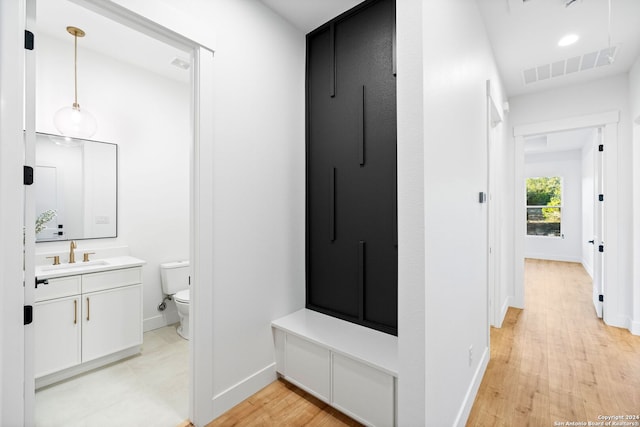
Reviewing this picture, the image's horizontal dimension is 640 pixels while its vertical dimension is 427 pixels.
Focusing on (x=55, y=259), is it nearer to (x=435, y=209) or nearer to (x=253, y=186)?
(x=253, y=186)

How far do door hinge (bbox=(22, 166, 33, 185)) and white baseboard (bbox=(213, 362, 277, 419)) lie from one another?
1.47 meters

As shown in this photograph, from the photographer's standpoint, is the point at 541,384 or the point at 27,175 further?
the point at 541,384

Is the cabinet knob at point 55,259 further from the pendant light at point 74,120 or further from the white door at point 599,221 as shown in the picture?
the white door at point 599,221

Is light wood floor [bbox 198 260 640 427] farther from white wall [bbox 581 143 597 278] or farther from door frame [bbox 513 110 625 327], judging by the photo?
white wall [bbox 581 143 597 278]

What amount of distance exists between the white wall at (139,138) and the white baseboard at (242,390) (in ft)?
5.57

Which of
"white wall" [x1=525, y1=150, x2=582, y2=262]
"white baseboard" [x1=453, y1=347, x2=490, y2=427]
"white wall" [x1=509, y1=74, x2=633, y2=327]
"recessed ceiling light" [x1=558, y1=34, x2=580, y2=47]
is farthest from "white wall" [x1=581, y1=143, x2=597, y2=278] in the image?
"white baseboard" [x1=453, y1=347, x2=490, y2=427]

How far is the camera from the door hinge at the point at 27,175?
3.69 feet

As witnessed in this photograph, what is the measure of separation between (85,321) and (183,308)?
2.41ft

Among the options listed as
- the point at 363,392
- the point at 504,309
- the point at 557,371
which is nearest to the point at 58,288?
the point at 363,392

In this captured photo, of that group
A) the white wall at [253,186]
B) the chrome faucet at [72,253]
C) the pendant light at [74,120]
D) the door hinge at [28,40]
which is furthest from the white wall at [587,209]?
the chrome faucet at [72,253]

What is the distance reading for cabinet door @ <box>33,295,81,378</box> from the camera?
2.00 m

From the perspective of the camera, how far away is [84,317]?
2205mm

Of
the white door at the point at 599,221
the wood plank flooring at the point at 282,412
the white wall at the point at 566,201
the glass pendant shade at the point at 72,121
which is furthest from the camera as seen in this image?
the white wall at the point at 566,201

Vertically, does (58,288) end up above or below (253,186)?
below
